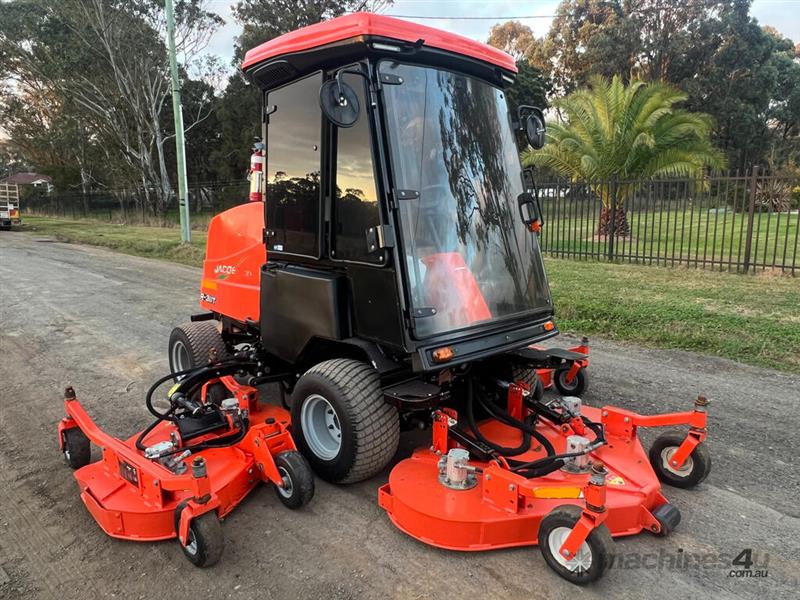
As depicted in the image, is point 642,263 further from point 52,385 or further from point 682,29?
point 682,29

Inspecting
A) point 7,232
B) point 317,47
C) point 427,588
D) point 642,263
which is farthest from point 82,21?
point 427,588

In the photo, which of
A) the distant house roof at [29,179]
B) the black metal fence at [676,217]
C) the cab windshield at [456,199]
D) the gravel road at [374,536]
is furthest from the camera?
the distant house roof at [29,179]

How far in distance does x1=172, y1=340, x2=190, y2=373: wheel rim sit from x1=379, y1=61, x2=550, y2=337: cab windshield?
2.70 meters

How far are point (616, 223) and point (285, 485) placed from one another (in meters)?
11.6

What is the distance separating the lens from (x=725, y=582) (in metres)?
2.53

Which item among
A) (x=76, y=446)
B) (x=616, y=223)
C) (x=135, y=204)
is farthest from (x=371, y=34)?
(x=135, y=204)

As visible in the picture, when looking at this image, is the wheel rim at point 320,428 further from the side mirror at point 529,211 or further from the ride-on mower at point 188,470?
the side mirror at point 529,211

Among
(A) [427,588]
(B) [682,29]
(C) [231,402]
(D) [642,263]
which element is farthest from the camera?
(B) [682,29]

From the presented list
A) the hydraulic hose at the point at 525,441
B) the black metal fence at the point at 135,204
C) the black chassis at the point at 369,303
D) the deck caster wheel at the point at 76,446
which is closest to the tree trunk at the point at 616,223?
the hydraulic hose at the point at 525,441

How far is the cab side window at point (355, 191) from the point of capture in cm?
302

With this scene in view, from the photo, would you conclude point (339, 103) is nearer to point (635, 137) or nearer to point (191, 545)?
point (191, 545)

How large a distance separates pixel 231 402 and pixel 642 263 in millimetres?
9681

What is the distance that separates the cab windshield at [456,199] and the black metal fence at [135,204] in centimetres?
1755

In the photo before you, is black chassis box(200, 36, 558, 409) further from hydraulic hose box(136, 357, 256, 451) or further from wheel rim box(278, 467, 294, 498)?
wheel rim box(278, 467, 294, 498)
